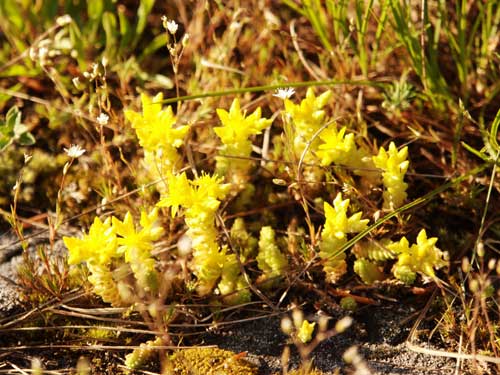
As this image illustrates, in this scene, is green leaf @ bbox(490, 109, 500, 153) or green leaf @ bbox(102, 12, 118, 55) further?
green leaf @ bbox(102, 12, 118, 55)

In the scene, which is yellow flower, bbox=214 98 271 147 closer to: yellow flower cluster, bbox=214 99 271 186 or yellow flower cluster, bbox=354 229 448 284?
yellow flower cluster, bbox=214 99 271 186

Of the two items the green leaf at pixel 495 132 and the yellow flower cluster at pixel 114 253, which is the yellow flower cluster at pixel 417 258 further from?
the yellow flower cluster at pixel 114 253

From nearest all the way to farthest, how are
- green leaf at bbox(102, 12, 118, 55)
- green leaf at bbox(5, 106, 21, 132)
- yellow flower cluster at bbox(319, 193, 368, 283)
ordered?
yellow flower cluster at bbox(319, 193, 368, 283) < green leaf at bbox(5, 106, 21, 132) < green leaf at bbox(102, 12, 118, 55)

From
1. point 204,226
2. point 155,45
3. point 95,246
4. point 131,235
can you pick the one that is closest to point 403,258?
point 204,226

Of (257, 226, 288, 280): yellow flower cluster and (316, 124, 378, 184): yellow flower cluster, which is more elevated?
(316, 124, 378, 184): yellow flower cluster

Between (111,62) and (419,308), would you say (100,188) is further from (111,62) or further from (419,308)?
(419,308)

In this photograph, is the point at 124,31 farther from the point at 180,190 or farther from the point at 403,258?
the point at 403,258

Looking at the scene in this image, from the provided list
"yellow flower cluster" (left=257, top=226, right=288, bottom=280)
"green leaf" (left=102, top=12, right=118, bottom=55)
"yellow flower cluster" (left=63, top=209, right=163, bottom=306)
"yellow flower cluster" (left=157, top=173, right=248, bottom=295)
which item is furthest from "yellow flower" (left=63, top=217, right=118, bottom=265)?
"green leaf" (left=102, top=12, right=118, bottom=55)
